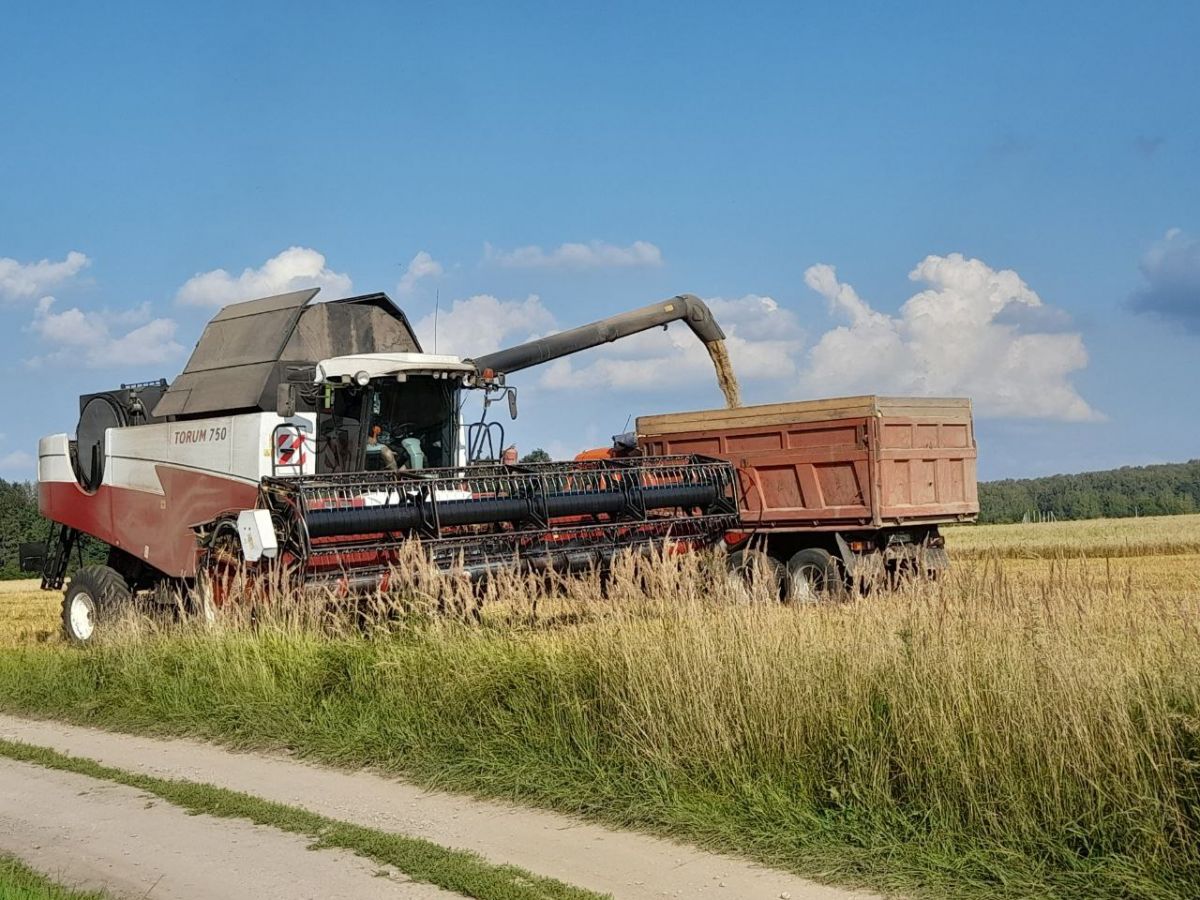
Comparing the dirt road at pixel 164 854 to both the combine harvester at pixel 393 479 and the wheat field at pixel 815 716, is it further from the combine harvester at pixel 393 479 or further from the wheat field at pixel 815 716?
the combine harvester at pixel 393 479

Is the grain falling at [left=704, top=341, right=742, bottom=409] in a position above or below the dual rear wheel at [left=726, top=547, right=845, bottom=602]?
above

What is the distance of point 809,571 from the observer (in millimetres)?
16750

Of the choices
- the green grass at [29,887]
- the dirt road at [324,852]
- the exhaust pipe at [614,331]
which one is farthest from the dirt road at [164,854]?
the exhaust pipe at [614,331]

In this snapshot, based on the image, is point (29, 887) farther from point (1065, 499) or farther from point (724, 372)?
point (1065, 499)

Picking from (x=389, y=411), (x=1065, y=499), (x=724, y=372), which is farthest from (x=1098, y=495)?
(x=389, y=411)

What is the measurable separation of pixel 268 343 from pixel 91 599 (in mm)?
4127

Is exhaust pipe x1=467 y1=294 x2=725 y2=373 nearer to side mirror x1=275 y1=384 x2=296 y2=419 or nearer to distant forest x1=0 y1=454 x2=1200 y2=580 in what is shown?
side mirror x1=275 y1=384 x2=296 y2=419

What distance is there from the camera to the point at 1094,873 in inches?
221

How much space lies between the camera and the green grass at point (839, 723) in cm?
582

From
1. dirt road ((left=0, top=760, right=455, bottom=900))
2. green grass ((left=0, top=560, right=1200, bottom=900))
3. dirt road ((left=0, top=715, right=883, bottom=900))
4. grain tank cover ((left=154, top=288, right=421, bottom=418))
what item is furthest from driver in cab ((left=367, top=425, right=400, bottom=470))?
dirt road ((left=0, top=760, right=455, bottom=900))

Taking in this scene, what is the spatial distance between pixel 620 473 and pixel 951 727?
28.5 feet

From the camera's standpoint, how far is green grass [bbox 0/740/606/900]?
5.99m

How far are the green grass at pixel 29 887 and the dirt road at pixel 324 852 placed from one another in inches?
7.7

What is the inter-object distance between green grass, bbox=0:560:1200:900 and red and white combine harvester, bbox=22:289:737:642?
2.55 meters
